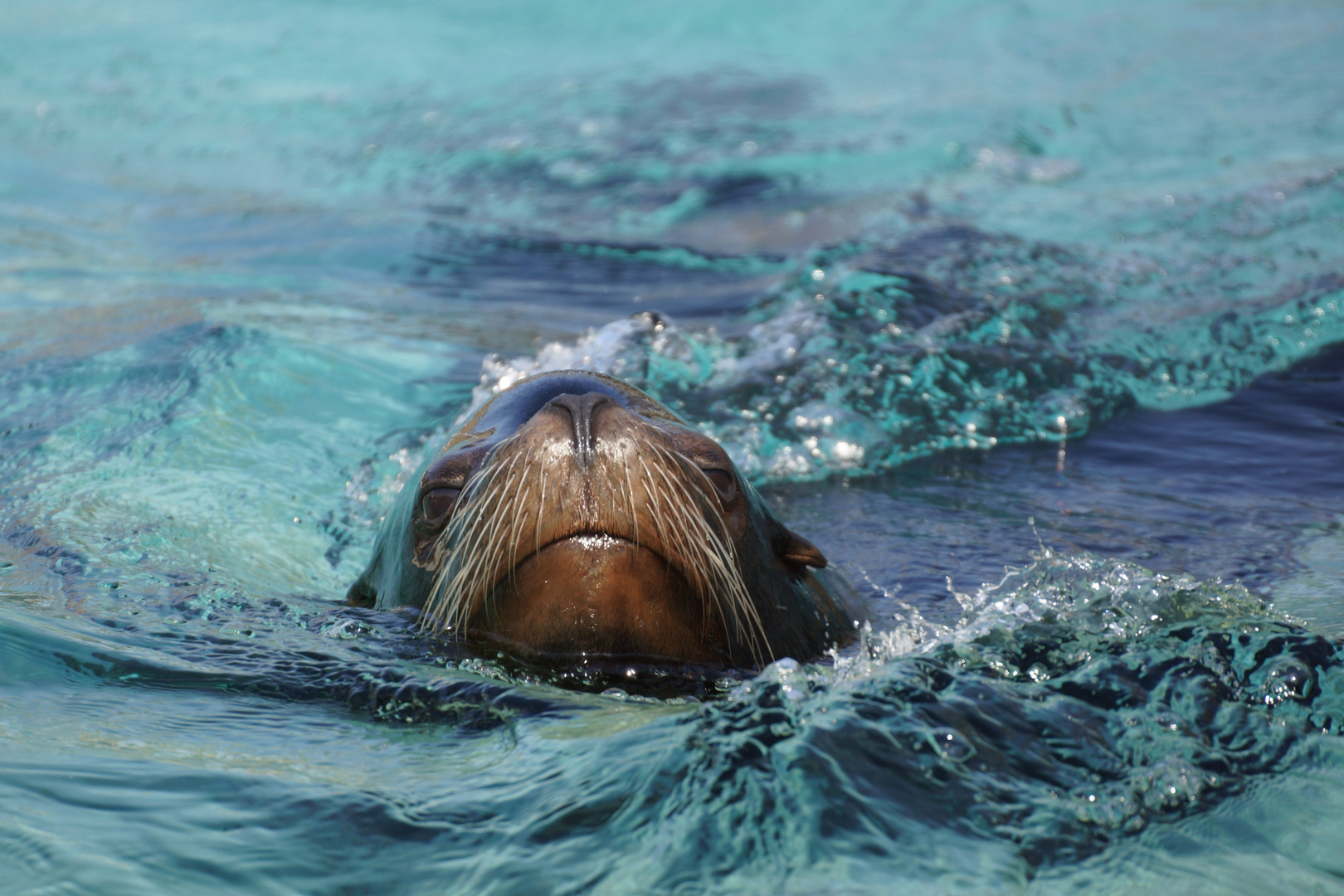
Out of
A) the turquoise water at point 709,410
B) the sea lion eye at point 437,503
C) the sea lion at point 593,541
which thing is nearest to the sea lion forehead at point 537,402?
the sea lion at point 593,541

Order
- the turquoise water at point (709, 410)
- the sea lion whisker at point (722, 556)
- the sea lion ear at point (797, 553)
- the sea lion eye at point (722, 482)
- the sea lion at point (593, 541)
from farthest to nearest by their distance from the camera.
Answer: the sea lion ear at point (797, 553) < the sea lion eye at point (722, 482) < the sea lion whisker at point (722, 556) < the sea lion at point (593, 541) < the turquoise water at point (709, 410)

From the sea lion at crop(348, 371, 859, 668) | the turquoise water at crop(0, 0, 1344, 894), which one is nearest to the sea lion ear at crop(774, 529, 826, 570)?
the sea lion at crop(348, 371, 859, 668)

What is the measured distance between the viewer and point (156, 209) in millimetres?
10086

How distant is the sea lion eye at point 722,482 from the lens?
294cm

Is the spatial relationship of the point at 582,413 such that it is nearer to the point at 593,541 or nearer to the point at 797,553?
the point at 593,541

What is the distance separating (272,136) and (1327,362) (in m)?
9.28

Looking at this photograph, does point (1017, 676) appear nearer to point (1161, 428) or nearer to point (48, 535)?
point (48, 535)

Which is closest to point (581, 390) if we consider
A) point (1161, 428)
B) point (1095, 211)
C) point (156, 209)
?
point (1161, 428)

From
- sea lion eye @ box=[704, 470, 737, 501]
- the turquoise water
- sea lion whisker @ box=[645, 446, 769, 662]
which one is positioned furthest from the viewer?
sea lion eye @ box=[704, 470, 737, 501]

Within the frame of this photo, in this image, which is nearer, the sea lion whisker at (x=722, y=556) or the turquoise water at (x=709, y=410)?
the turquoise water at (x=709, y=410)

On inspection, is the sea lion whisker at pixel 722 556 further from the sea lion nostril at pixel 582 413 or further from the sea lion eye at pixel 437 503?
the sea lion eye at pixel 437 503

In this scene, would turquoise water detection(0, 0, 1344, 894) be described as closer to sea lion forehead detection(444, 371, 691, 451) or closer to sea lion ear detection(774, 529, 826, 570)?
sea lion ear detection(774, 529, 826, 570)

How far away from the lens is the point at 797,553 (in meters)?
3.24

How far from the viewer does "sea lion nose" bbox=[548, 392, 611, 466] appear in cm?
263
